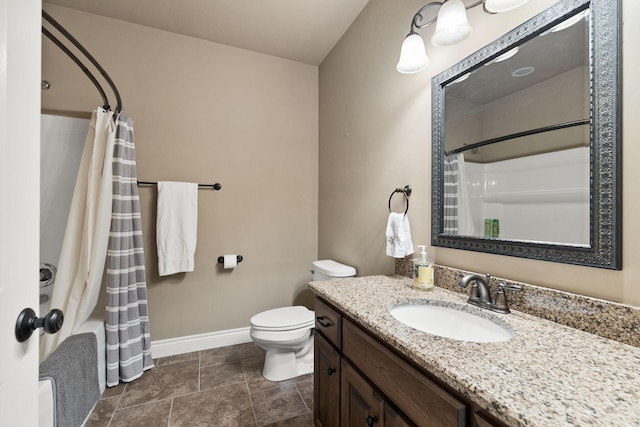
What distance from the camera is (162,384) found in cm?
183

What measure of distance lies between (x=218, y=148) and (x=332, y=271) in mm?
1476

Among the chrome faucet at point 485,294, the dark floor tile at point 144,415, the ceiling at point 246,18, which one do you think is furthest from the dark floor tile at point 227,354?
the ceiling at point 246,18

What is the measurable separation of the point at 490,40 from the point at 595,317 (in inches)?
42.1

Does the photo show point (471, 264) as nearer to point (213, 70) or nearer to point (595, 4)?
point (595, 4)

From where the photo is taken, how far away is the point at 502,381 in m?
0.56

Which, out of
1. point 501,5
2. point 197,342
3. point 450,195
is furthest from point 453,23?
point 197,342

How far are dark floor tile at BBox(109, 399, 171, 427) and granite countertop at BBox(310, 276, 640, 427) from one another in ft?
4.72

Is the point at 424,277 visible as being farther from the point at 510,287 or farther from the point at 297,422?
the point at 297,422

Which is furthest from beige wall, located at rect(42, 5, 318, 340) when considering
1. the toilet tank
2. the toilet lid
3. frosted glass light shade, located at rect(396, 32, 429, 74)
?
frosted glass light shade, located at rect(396, 32, 429, 74)

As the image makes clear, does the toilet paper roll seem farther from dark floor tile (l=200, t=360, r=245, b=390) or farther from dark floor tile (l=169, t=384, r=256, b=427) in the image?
dark floor tile (l=169, t=384, r=256, b=427)

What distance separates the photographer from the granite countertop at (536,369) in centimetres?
47

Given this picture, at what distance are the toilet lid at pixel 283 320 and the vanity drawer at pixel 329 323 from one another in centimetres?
52

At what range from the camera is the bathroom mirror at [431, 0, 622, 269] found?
2.56 feet

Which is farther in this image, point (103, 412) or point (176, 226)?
point (176, 226)
